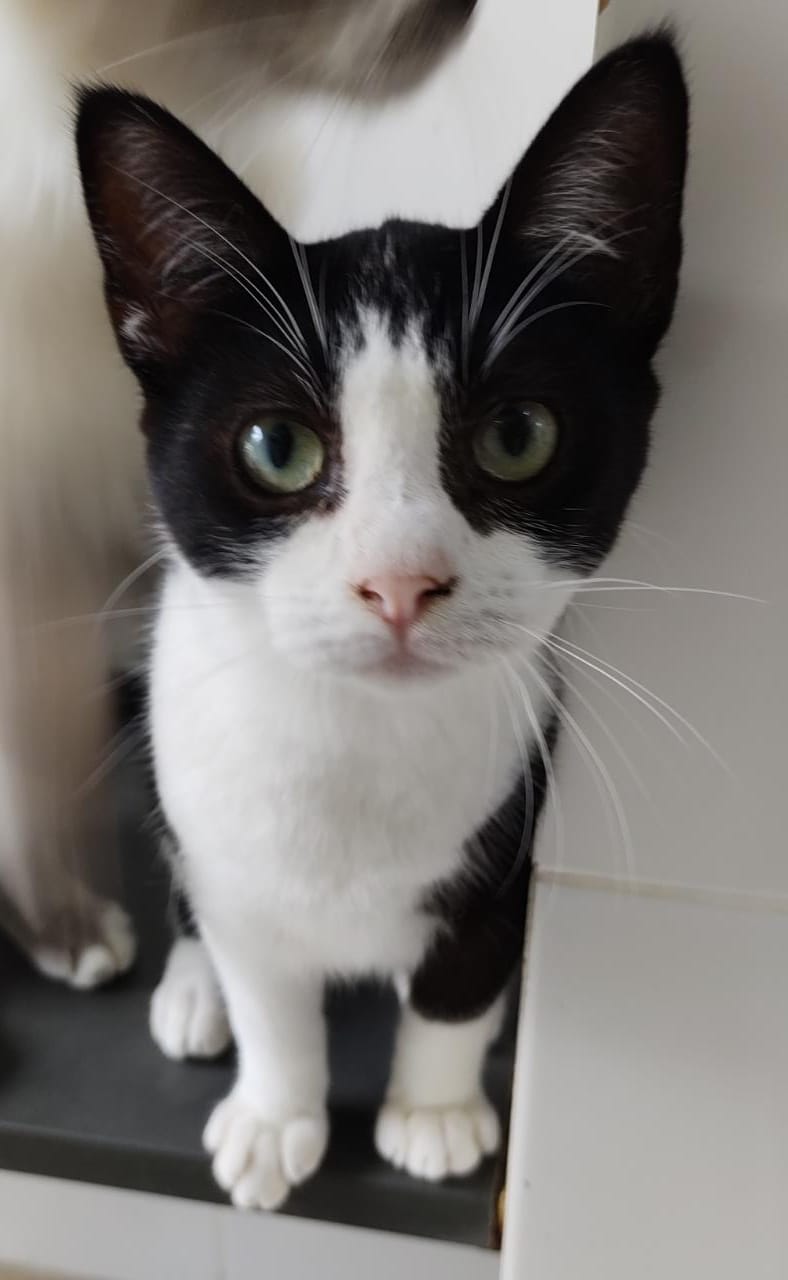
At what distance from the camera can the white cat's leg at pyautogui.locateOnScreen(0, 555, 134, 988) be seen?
0.65 metres

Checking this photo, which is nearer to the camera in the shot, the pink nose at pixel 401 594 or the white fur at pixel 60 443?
the pink nose at pixel 401 594

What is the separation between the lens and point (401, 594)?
1.33 feet

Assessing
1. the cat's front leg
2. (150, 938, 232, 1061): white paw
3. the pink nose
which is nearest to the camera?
the pink nose

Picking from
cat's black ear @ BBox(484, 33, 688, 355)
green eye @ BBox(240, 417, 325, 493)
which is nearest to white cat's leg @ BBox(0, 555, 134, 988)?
green eye @ BBox(240, 417, 325, 493)

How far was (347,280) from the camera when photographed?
473 millimetres

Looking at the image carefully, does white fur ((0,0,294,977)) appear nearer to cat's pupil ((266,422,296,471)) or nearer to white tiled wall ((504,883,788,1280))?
cat's pupil ((266,422,296,471))

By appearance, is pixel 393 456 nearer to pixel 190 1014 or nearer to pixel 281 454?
pixel 281 454

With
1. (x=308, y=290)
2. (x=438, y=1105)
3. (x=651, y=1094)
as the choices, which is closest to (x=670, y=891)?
(x=651, y=1094)

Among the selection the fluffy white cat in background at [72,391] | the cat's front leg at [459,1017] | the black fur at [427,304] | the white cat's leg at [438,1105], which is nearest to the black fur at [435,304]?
the black fur at [427,304]

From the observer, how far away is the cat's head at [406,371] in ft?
1.38

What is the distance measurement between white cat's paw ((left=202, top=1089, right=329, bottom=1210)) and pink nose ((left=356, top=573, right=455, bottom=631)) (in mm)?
445

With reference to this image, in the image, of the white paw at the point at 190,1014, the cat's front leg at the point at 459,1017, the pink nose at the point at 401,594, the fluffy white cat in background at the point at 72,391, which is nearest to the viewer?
the pink nose at the point at 401,594

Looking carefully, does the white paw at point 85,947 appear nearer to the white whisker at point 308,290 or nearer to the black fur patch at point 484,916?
the black fur patch at point 484,916

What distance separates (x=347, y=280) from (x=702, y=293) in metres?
0.18
